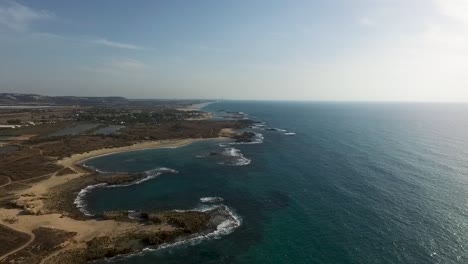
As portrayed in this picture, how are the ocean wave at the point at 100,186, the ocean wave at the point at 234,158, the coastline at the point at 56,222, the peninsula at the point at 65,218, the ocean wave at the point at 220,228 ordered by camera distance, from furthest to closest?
the ocean wave at the point at 234,158 → the ocean wave at the point at 100,186 → the coastline at the point at 56,222 → the ocean wave at the point at 220,228 → the peninsula at the point at 65,218

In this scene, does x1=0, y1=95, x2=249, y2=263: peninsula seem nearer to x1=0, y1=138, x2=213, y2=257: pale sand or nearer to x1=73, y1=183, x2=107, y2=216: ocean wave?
x1=0, y1=138, x2=213, y2=257: pale sand

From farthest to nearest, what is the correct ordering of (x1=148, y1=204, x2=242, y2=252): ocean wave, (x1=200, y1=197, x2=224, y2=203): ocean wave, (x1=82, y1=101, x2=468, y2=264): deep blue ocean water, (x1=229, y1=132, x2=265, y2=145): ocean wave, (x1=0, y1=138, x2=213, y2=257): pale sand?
(x1=229, y1=132, x2=265, y2=145): ocean wave < (x1=200, y1=197, x2=224, y2=203): ocean wave < (x1=0, y1=138, x2=213, y2=257): pale sand < (x1=148, y1=204, x2=242, y2=252): ocean wave < (x1=82, y1=101, x2=468, y2=264): deep blue ocean water

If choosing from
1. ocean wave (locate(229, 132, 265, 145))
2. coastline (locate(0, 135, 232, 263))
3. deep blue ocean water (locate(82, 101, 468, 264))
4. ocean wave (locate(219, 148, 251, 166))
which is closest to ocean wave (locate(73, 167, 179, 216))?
deep blue ocean water (locate(82, 101, 468, 264))

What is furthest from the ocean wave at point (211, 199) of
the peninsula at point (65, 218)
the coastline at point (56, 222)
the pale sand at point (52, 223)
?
the pale sand at point (52, 223)

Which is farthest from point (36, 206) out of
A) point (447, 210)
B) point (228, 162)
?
point (447, 210)

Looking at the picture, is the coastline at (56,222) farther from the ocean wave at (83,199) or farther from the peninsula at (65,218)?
the ocean wave at (83,199)

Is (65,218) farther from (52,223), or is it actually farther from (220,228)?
(220,228)

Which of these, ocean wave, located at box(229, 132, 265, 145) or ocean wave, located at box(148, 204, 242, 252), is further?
ocean wave, located at box(229, 132, 265, 145)
